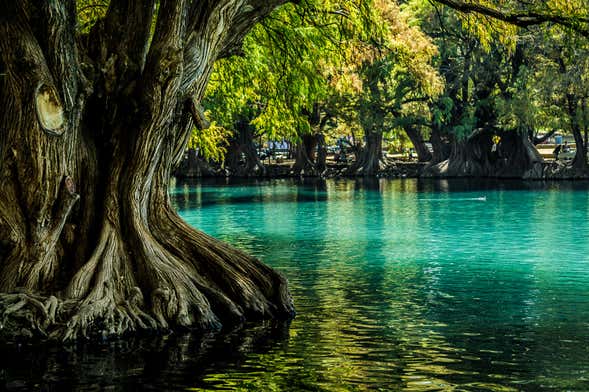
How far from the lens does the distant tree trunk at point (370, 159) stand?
72688mm

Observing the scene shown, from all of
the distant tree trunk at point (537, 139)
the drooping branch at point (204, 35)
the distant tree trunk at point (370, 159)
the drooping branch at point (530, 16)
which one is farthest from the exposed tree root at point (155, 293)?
the distant tree trunk at point (370, 159)

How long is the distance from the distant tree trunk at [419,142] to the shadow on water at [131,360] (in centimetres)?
6049

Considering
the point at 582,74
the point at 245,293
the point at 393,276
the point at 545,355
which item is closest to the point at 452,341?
the point at 545,355

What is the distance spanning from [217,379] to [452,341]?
144 inches

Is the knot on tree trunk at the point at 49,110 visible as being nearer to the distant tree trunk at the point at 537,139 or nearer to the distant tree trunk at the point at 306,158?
the distant tree trunk at the point at 537,139

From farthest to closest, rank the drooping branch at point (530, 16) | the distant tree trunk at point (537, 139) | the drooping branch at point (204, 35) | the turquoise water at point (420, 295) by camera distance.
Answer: the distant tree trunk at point (537, 139) < the drooping branch at point (530, 16) < the drooping branch at point (204, 35) < the turquoise water at point (420, 295)

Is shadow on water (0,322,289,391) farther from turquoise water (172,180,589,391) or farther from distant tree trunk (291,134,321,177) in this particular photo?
distant tree trunk (291,134,321,177)

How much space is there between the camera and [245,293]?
1466cm

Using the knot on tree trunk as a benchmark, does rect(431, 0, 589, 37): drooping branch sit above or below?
above

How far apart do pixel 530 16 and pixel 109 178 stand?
6.98 m

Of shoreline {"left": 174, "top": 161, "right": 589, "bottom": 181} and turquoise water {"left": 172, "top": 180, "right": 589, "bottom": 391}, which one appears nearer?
turquoise water {"left": 172, "top": 180, "right": 589, "bottom": 391}

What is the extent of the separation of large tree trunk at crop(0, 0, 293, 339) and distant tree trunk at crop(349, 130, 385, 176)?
57387 millimetres

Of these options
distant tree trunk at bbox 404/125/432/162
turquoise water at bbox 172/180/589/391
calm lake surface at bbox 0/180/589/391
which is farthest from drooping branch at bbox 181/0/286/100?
distant tree trunk at bbox 404/125/432/162

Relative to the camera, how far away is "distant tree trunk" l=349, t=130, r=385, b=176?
72.7m
